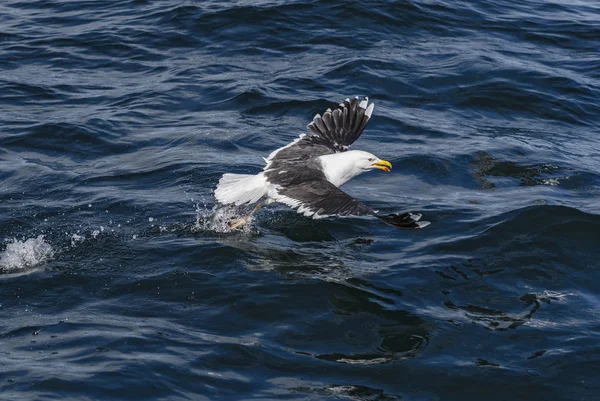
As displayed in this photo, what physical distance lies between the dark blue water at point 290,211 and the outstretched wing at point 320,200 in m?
0.54

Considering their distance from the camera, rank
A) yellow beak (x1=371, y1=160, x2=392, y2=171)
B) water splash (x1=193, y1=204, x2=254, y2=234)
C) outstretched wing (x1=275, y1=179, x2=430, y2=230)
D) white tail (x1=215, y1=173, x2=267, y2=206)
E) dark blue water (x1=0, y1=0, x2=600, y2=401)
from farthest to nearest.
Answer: yellow beak (x1=371, y1=160, x2=392, y2=171) → water splash (x1=193, y1=204, x2=254, y2=234) → white tail (x1=215, y1=173, x2=267, y2=206) → outstretched wing (x1=275, y1=179, x2=430, y2=230) → dark blue water (x1=0, y1=0, x2=600, y2=401)

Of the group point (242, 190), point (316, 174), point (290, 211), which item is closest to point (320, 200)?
point (316, 174)

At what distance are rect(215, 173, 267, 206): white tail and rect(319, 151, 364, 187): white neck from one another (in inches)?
28.6

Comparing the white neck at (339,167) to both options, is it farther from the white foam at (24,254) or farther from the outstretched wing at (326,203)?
the white foam at (24,254)

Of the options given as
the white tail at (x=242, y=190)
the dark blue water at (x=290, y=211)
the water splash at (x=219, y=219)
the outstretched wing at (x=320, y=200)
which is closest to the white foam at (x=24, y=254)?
the dark blue water at (x=290, y=211)

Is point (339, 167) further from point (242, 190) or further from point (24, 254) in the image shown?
point (24, 254)

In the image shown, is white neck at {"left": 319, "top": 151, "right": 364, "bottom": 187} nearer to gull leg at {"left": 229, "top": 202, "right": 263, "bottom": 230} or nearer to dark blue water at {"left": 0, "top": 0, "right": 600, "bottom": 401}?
dark blue water at {"left": 0, "top": 0, "right": 600, "bottom": 401}

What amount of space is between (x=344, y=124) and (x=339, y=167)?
3.96 ft

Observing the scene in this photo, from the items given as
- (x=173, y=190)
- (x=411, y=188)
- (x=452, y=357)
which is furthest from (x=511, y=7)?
(x=452, y=357)

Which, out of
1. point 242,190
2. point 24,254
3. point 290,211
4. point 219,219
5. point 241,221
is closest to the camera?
point 24,254

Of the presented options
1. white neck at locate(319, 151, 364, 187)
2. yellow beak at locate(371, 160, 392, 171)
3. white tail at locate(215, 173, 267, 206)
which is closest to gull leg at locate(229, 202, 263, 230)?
white tail at locate(215, 173, 267, 206)

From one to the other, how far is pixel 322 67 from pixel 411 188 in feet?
14.9

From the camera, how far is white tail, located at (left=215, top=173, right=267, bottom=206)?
9484mm

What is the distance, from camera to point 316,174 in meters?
9.60
